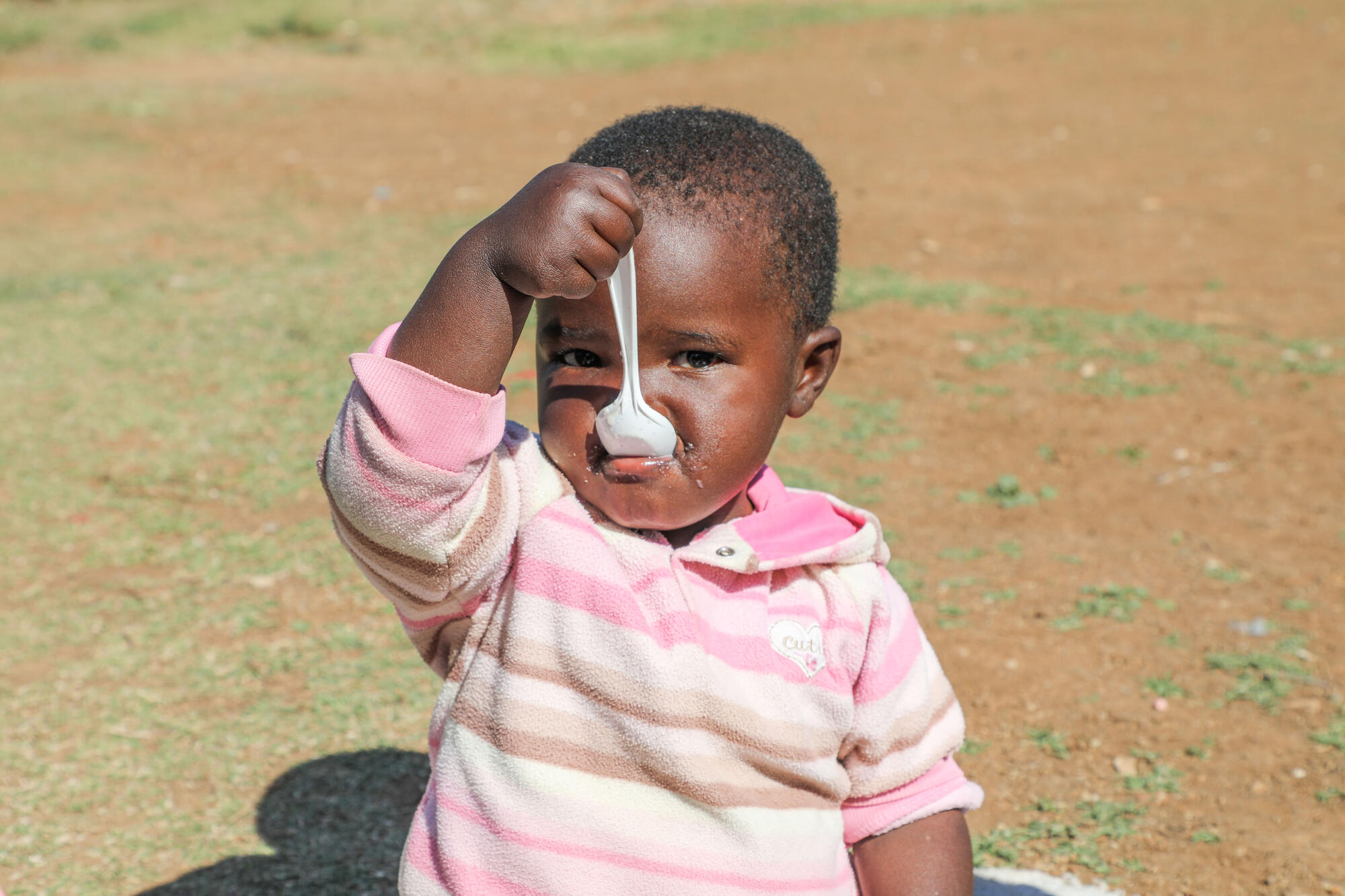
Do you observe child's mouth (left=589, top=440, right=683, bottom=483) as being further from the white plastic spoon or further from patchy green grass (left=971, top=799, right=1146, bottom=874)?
patchy green grass (left=971, top=799, right=1146, bottom=874)

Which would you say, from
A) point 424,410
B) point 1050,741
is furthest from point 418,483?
point 1050,741

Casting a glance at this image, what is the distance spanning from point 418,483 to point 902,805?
77 centimetres

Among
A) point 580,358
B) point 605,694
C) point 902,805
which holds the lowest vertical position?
point 902,805

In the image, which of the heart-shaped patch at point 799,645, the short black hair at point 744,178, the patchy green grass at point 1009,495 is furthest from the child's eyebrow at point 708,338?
the patchy green grass at point 1009,495

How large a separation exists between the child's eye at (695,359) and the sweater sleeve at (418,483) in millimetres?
233

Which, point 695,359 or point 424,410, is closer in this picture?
point 424,410

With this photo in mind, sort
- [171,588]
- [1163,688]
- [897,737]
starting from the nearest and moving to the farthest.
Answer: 1. [897,737]
2. [1163,688]
3. [171,588]

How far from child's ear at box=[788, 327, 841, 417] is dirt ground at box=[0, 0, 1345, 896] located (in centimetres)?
111

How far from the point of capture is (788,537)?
1603mm

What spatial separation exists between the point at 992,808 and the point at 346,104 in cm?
911

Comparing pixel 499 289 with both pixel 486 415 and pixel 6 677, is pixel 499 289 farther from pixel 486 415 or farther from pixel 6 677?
pixel 6 677

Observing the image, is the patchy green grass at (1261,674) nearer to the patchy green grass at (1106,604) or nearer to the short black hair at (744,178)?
the patchy green grass at (1106,604)

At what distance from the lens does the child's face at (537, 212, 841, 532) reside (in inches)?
57.6

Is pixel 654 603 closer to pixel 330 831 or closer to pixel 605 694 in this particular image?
pixel 605 694
